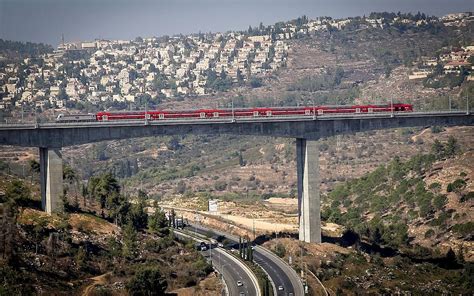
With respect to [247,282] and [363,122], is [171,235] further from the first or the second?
[363,122]

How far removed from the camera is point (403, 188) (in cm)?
13075

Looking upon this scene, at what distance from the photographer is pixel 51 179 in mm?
89062

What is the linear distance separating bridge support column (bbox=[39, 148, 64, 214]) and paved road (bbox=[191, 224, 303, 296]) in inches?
860

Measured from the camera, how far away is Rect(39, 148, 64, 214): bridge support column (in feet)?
292

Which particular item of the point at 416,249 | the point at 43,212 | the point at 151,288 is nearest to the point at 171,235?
the point at 43,212

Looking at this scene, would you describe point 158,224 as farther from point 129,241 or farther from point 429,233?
point 429,233

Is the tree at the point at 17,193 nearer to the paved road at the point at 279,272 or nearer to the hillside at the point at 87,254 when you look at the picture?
the hillside at the point at 87,254

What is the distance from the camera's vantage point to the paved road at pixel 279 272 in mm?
81062

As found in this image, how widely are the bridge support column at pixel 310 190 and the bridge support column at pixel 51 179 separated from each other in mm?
26574

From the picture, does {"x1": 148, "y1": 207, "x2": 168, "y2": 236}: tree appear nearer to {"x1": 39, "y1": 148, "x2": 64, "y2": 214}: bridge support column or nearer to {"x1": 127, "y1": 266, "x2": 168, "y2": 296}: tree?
{"x1": 39, "y1": 148, "x2": 64, "y2": 214}: bridge support column

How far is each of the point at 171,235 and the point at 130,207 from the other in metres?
8.13

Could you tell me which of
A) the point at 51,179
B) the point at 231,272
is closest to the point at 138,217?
the point at 51,179

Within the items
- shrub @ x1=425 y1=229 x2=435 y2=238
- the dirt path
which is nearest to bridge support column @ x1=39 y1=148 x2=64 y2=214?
the dirt path

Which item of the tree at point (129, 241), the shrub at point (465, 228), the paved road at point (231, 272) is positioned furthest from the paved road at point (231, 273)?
the shrub at point (465, 228)
